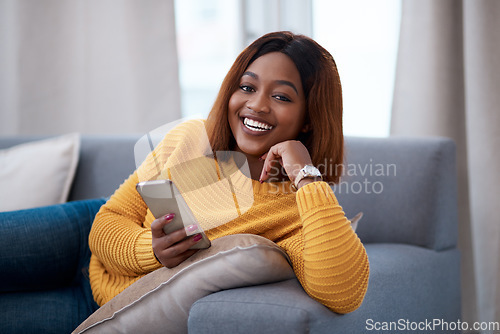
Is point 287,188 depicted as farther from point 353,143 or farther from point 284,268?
point 353,143

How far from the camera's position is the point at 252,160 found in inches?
47.8

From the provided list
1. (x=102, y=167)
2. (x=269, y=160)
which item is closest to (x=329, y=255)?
(x=269, y=160)

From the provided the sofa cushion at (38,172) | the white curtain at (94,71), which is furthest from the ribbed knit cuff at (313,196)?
the white curtain at (94,71)

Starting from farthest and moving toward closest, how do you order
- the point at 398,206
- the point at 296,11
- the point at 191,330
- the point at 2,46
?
1. the point at 296,11
2. the point at 2,46
3. the point at 398,206
4. the point at 191,330

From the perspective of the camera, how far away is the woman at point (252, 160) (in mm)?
1110

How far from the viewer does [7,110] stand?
2246mm

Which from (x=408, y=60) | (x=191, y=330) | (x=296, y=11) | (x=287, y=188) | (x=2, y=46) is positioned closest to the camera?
(x=191, y=330)

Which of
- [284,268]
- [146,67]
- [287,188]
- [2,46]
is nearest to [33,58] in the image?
[2,46]

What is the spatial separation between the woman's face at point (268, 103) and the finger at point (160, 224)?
0.84 ft

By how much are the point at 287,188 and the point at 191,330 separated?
1.38 feet

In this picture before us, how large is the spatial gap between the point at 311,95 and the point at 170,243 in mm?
441

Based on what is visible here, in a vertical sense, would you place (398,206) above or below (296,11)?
below

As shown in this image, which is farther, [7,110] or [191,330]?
[7,110]

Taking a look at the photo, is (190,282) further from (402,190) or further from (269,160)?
(402,190)
